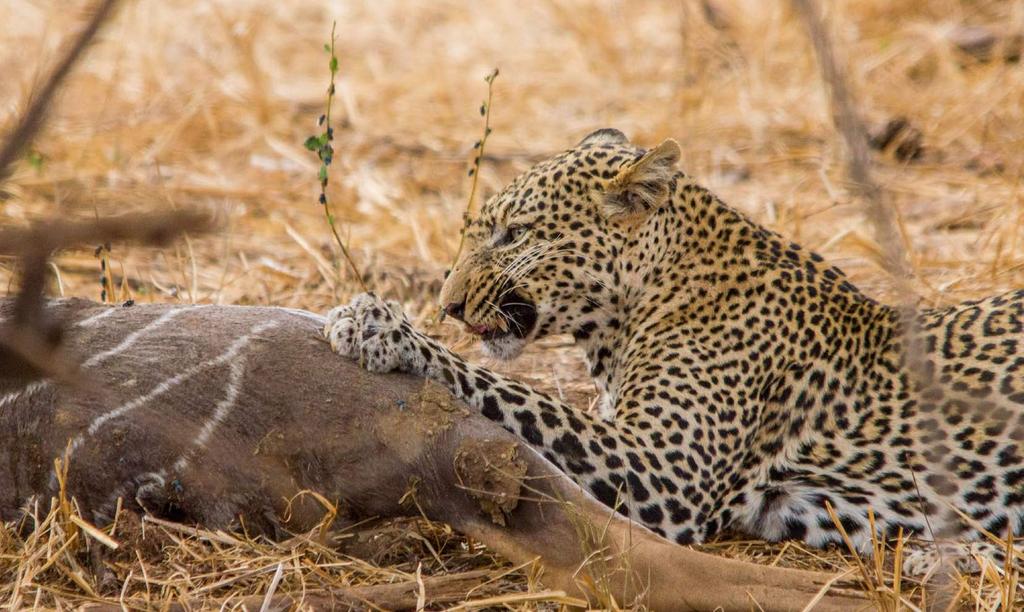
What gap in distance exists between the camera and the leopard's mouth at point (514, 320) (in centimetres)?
593

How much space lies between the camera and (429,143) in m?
12.7

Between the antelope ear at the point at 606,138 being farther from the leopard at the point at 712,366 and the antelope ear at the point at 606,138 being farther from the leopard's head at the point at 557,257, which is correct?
the leopard's head at the point at 557,257

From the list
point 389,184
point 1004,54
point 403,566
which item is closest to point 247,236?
point 389,184

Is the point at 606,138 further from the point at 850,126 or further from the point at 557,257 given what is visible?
the point at 850,126

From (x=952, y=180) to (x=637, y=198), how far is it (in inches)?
231

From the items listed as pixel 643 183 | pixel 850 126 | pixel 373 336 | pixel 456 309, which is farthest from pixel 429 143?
pixel 850 126

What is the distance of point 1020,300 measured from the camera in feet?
18.9

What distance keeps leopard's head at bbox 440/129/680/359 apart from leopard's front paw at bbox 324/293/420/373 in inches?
33.2

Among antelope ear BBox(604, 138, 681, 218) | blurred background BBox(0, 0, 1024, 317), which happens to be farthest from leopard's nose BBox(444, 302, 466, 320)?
blurred background BBox(0, 0, 1024, 317)

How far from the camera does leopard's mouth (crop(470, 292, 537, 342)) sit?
5930 millimetres

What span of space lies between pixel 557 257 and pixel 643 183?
512 mm

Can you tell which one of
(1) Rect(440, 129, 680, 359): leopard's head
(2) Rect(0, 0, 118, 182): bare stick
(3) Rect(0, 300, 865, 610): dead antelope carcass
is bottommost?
(3) Rect(0, 300, 865, 610): dead antelope carcass

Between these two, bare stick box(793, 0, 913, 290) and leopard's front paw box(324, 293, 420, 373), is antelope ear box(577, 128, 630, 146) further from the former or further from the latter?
bare stick box(793, 0, 913, 290)

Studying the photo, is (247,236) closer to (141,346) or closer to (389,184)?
(389,184)
